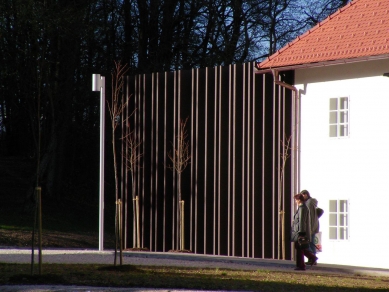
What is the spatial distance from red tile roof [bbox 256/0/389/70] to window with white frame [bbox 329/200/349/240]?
355 cm

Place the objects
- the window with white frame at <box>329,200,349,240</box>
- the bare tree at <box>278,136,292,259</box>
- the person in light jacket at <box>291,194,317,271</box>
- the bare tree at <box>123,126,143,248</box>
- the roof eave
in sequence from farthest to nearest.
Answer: the bare tree at <box>123,126,143,248</box>
the bare tree at <box>278,136,292,259</box>
the window with white frame at <box>329,200,349,240</box>
the roof eave
the person in light jacket at <box>291,194,317,271</box>

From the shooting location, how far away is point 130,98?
89.7ft

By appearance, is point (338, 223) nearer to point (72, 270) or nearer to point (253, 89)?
point (253, 89)

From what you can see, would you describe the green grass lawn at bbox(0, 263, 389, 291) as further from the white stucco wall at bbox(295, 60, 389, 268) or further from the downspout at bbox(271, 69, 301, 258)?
the downspout at bbox(271, 69, 301, 258)

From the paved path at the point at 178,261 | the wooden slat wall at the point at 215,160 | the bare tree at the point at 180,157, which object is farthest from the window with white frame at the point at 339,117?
the bare tree at the point at 180,157

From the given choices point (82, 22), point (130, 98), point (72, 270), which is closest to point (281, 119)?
point (130, 98)

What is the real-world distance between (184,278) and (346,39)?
373 inches

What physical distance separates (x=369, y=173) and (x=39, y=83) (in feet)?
58.4

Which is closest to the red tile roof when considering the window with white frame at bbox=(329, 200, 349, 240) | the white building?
the white building

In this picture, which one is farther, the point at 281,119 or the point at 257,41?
the point at 257,41

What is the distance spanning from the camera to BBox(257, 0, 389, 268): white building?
21266 mm

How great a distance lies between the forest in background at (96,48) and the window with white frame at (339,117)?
1543 centimetres

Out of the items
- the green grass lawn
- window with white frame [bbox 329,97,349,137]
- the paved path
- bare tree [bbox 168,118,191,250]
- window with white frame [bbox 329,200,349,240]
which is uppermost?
window with white frame [bbox 329,97,349,137]

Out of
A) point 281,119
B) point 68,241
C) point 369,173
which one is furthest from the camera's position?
point 68,241
